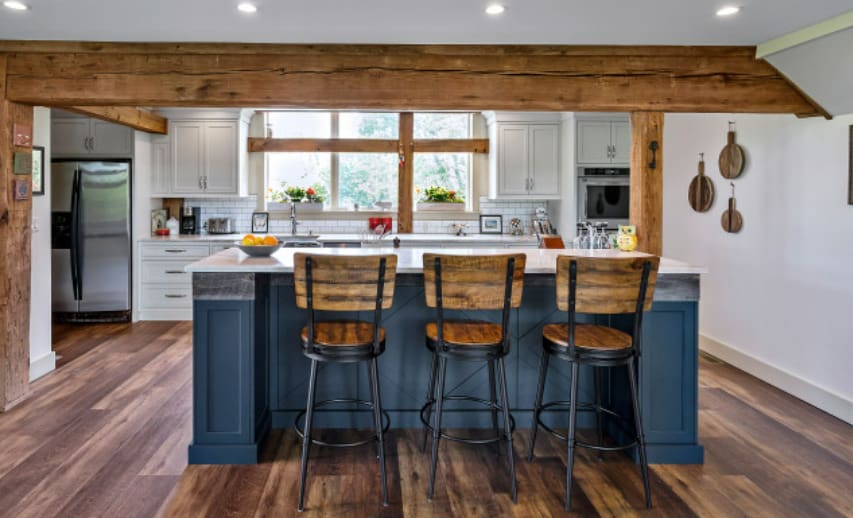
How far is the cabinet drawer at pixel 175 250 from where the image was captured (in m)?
6.23

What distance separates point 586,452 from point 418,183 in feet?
14.9

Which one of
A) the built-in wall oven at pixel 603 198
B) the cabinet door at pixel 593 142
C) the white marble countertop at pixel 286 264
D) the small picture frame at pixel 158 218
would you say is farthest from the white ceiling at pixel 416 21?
the small picture frame at pixel 158 218

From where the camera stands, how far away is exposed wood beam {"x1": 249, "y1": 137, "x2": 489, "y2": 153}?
6.91 m

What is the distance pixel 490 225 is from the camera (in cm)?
702

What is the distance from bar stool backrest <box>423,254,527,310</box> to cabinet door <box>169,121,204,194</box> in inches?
187

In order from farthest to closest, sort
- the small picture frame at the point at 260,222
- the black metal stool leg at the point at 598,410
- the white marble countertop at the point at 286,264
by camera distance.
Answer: the small picture frame at the point at 260,222, the black metal stool leg at the point at 598,410, the white marble countertop at the point at 286,264

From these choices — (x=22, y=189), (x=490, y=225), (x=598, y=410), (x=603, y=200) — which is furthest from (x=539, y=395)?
(x=490, y=225)

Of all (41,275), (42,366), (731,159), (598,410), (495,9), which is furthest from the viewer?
(731,159)

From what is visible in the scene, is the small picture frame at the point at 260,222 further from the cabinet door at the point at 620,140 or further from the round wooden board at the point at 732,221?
the round wooden board at the point at 732,221

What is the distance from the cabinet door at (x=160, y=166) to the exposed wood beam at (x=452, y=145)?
2747mm

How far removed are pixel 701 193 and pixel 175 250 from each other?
5119 mm

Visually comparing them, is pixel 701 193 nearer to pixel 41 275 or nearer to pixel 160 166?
pixel 41 275

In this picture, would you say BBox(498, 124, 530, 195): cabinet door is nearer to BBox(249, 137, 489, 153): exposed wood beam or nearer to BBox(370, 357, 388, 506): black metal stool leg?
BBox(249, 137, 489, 153): exposed wood beam

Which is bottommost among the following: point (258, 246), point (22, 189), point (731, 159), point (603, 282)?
point (603, 282)
